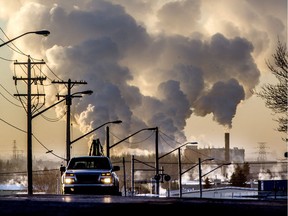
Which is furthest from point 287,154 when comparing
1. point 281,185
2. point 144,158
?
point 144,158

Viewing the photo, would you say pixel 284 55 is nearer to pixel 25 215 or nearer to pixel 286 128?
pixel 286 128

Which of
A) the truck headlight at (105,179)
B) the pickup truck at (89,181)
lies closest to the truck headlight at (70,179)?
the pickup truck at (89,181)

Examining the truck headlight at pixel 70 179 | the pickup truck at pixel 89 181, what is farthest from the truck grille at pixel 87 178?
the truck headlight at pixel 70 179

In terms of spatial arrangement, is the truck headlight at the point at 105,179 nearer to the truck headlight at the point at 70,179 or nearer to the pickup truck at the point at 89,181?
the pickup truck at the point at 89,181

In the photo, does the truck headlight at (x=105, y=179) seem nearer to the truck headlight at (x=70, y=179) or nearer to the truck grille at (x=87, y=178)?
the truck grille at (x=87, y=178)

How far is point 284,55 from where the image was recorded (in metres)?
67.6

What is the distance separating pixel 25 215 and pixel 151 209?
326cm

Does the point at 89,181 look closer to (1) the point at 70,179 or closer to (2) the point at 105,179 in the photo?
(2) the point at 105,179

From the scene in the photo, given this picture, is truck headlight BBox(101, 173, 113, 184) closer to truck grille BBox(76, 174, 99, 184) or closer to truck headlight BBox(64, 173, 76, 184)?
truck grille BBox(76, 174, 99, 184)

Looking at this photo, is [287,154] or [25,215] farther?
[287,154]

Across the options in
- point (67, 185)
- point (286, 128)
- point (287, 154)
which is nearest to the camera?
point (67, 185)

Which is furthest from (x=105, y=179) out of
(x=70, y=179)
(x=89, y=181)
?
(x=70, y=179)

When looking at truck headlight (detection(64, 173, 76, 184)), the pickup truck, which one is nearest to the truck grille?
the pickup truck

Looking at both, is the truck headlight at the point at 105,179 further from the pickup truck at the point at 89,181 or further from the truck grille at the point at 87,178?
the truck grille at the point at 87,178
